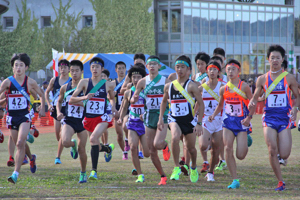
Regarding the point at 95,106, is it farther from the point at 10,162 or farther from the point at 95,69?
the point at 10,162

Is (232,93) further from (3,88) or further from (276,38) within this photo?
(276,38)

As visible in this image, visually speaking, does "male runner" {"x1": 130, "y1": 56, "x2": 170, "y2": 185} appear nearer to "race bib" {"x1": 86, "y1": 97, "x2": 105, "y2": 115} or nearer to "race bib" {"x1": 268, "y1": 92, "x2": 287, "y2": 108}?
"race bib" {"x1": 86, "y1": 97, "x2": 105, "y2": 115}

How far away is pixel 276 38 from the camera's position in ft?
192

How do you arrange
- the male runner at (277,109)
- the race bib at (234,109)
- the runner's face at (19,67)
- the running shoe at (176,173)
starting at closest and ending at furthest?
the male runner at (277,109)
the race bib at (234,109)
the running shoe at (176,173)
the runner's face at (19,67)

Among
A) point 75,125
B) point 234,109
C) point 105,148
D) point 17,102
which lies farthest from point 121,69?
point 234,109

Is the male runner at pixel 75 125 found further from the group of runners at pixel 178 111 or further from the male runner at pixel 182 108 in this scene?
the male runner at pixel 182 108

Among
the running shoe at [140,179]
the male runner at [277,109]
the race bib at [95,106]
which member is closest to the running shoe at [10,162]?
the race bib at [95,106]

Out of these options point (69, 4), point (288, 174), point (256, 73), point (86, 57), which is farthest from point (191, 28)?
point (288, 174)

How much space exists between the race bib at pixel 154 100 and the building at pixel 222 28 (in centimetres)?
4460

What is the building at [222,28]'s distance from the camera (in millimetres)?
53250

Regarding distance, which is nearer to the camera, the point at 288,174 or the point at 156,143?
the point at 156,143

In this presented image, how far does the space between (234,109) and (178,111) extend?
966mm

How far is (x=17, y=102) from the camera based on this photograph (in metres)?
8.80

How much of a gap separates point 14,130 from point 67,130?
996 mm
